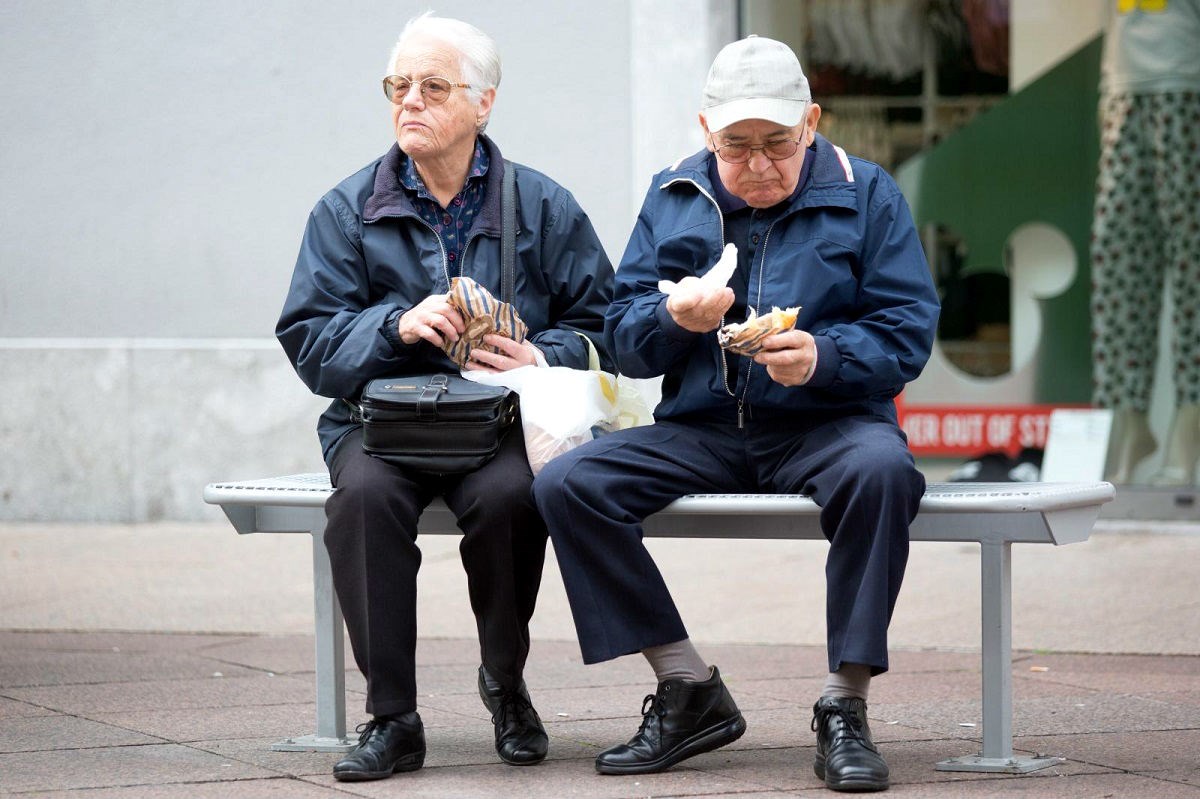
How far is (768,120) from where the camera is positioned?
363 centimetres

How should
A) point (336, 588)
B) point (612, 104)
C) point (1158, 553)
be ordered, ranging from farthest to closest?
point (612, 104)
point (1158, 553)
point (336, 588)

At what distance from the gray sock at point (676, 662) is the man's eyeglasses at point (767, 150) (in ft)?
3.36

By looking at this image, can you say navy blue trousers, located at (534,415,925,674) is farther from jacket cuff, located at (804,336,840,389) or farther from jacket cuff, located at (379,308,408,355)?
jacket cuff, located at (379,308,408,355)

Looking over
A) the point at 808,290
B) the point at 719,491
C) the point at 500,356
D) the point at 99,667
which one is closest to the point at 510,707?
the point at 719,491

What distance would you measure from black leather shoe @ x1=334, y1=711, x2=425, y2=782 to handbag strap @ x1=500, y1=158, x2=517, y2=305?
38.8 inches

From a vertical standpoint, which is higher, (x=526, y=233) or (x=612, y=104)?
(x=612, y=104)

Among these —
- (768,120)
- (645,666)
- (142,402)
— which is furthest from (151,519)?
(768,120)

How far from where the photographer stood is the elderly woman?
3641 mm

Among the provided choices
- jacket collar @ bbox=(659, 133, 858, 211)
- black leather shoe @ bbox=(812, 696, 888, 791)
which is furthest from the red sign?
black leather shoe @ bbox=(812, 696, 888, 791)

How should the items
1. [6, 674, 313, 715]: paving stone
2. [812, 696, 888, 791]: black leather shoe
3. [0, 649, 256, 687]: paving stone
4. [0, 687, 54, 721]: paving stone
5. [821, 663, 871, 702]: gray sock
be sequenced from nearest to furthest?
[812, 696, 888, 791]: black leather shoe
[821, 663, 871, 702]: gray sock
[0, 687, 54, 721]: paving stone
[6, 674, 313, 715]: paving stone
[0, 649, 256, 687]: paving stone

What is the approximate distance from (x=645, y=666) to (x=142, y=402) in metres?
3.68

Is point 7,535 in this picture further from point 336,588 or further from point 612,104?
point 336,588

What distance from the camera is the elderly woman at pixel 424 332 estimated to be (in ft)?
11.9

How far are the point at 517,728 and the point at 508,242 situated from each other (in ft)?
3.56
